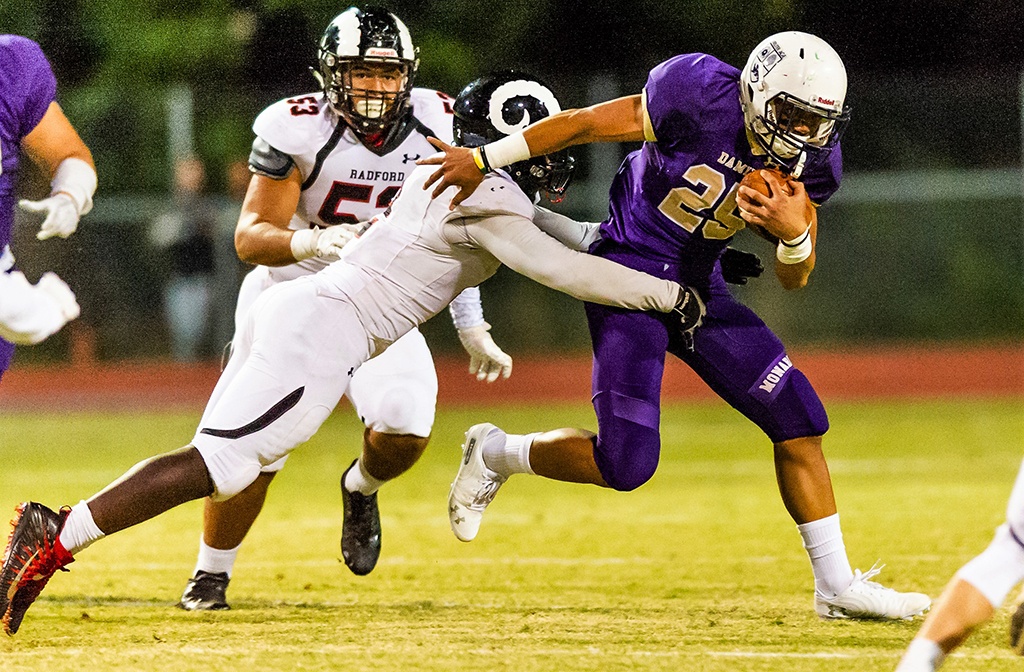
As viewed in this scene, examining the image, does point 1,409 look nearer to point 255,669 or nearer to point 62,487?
point 62,487

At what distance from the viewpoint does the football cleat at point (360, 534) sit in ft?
13.4

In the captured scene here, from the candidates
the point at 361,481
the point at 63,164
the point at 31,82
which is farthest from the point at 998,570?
the point at 31,82

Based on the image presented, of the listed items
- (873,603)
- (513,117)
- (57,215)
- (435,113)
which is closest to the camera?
(57,215)

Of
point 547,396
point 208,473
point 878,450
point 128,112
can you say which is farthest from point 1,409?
point 208,473

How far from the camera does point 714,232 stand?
3.57 m

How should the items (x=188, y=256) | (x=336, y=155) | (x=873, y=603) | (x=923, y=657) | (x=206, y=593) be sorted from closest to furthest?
(x=923, y=657), (x=873, y=603), (x=206, y=593), (x=336, y=155), (x=188, y=256)

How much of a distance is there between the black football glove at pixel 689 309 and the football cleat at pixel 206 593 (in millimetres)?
1447

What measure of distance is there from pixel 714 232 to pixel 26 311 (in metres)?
1.65

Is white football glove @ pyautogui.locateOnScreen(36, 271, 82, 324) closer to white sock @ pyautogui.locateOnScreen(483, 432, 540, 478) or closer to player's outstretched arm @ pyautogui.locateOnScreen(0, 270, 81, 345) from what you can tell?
player's outstretched arm @ pyautogui.locateOnScreen(0, 270, 81, 345)

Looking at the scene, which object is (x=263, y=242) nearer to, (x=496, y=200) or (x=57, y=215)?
(x=57, y=215)

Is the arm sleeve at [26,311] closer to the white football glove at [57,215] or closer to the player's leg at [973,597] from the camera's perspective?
the white football glove at [57,215]

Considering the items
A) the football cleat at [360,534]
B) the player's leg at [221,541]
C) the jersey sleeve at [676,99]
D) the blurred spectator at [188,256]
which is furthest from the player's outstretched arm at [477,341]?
the blurred spectator at [188,256]

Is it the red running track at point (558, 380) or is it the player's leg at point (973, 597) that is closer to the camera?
the player's leg at point (973, 597)

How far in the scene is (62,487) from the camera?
6.43 meters
